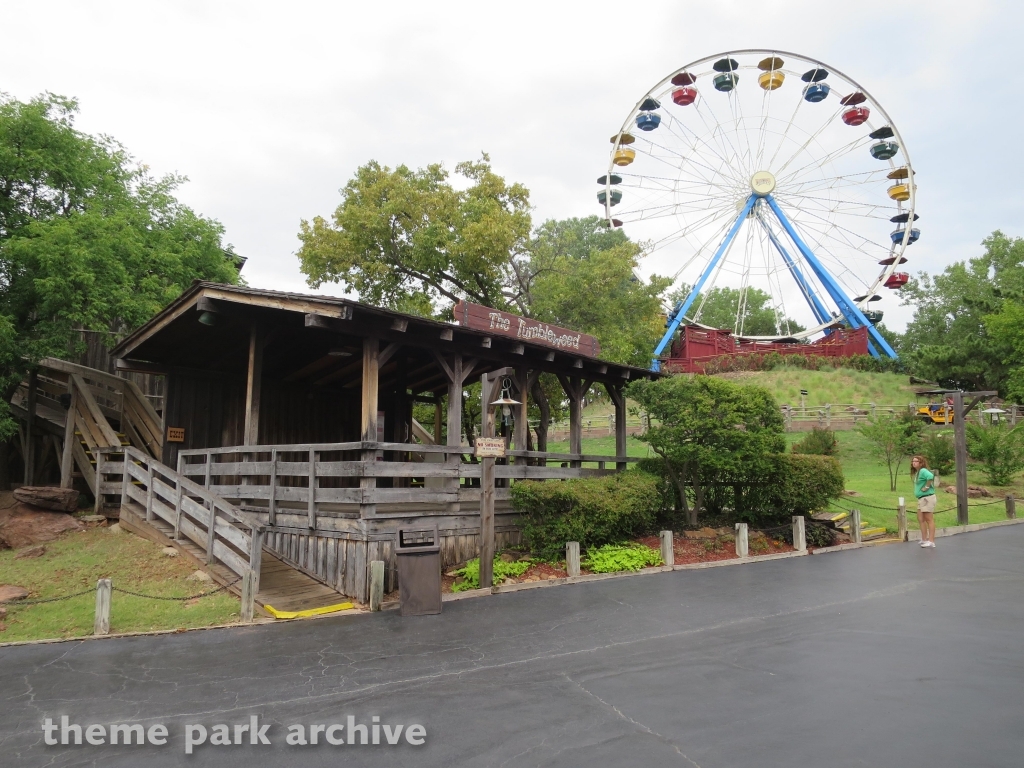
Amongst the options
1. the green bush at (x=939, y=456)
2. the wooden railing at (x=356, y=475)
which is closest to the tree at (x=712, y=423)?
the wooden railing at (x=356, y=475)

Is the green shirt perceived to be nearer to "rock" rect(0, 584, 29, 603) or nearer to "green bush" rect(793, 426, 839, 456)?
"green bush" rect(793, 426, 839, 456)

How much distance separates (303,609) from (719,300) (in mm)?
74371

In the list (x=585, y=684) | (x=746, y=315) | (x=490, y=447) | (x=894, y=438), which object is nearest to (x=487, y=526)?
(x=490, y=447)

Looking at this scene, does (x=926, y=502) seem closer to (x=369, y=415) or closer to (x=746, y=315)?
(x=369, y=415)

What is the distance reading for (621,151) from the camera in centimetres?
3014

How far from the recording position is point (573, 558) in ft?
32.7

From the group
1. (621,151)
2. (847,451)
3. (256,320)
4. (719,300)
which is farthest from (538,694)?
(719,300)

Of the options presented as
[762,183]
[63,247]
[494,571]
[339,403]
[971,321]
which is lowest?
[494,571]

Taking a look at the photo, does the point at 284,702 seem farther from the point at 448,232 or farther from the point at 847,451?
the point at 847,451

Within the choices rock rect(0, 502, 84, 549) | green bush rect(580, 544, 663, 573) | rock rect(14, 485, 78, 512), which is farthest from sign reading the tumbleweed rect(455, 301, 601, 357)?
rock rect(14, 485, 78, 512)

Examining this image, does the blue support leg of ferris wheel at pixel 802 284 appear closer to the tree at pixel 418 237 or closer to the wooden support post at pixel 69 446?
the tree at pixel 418 237

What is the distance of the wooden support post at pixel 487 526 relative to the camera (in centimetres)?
922

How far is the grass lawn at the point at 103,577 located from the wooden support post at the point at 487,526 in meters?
3.17

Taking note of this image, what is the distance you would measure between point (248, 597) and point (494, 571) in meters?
3.53
